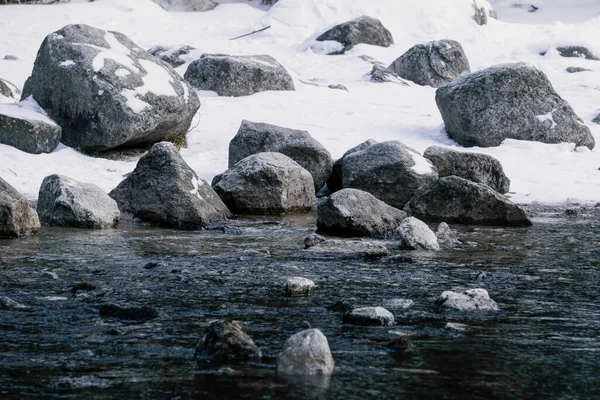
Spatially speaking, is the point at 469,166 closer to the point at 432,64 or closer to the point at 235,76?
the point at 235,76

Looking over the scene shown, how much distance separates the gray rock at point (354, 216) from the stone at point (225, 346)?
180 inches

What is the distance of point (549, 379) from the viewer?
371cm

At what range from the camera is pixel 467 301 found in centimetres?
510

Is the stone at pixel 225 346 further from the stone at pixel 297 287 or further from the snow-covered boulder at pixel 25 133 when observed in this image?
the snow-covered boulder at pixel 25 133

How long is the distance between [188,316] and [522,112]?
1007cm

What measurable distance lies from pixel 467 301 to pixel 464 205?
4.59 m

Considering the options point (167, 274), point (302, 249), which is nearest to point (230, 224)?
point (302, 249)

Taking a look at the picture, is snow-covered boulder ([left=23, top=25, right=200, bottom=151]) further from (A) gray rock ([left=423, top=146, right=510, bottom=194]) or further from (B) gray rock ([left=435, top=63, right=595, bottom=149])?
(B) gray rock ([left=435, top=63, right=595, bottom=149])

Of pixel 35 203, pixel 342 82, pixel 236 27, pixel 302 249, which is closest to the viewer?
pixel 302 249

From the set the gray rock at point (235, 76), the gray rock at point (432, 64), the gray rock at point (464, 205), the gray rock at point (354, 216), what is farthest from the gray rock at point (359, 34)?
the gray rock at point (354, 216)

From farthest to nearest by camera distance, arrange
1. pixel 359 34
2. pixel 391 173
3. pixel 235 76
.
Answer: pixel 359 34, pixel 235 76, pixel 391 173

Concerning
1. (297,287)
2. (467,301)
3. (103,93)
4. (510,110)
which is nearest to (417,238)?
(297,287)

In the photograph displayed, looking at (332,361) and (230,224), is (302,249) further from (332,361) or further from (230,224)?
(332,361)

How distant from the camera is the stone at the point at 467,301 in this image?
16.6ft
